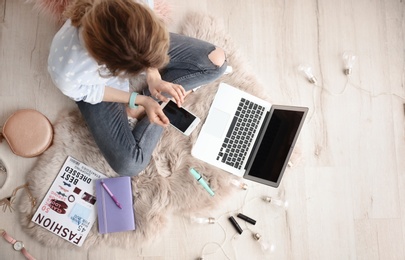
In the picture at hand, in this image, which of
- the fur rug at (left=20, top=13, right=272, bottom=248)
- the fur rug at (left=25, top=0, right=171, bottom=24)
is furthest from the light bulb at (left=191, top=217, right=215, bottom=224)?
the fur rug at (left=25, top=0, right=171, bottom=24)

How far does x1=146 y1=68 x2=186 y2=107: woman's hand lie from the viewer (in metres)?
1.27

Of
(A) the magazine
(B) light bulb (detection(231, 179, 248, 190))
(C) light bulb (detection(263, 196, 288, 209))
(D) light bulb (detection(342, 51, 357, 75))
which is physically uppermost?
(D) light bulb (detection(342, 51, 357, 75))

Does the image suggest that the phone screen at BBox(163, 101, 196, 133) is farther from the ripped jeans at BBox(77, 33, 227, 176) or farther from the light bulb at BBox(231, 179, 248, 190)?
the light bulb at BBox(231, 179, 248, 190)

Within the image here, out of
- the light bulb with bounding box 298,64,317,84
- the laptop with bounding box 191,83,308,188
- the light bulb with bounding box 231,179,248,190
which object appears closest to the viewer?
the laptop with bounding box 191,83,308,188

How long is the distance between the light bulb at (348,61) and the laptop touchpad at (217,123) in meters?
0.62

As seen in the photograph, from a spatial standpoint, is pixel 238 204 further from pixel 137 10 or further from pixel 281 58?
pixel 137 10

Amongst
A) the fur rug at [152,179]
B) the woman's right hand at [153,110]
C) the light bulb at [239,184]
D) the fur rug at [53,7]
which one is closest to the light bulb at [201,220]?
the fur rug at [152,179]

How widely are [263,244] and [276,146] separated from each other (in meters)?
0.45

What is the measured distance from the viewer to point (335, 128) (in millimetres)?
1620

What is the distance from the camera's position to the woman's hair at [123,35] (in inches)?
34.3

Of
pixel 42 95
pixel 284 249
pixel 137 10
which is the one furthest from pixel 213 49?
pixel 284 249

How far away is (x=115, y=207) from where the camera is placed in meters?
1.39

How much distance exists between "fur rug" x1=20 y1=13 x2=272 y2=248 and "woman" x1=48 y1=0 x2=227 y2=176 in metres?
0.07

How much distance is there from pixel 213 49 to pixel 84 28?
2.09 ft
